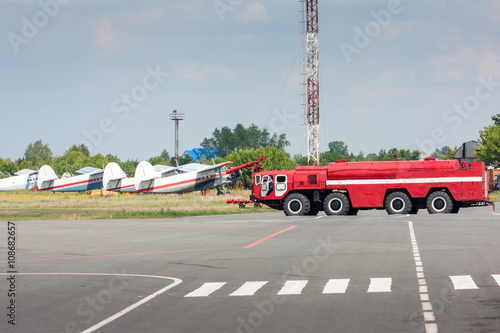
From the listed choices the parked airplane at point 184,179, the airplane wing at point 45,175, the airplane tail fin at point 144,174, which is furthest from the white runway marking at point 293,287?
the airplane wing at point 45,175

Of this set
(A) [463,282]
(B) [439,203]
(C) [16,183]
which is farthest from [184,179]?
(A) [463,282]

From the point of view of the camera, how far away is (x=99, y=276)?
16.9 meters

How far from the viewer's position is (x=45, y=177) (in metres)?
94.5

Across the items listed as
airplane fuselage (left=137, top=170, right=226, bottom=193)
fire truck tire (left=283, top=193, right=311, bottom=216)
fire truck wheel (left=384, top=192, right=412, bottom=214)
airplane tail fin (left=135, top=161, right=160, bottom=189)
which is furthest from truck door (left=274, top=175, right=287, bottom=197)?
airplane tail fin (left=135, top=161, right=160, bottom=189)

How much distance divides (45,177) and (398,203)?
6310cm

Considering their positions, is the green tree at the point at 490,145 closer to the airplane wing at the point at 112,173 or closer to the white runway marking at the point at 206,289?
the airplane wing at the point at 112,173

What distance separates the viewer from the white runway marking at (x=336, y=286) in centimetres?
1366

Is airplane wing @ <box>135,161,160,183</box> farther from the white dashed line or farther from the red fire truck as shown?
the white dashed line

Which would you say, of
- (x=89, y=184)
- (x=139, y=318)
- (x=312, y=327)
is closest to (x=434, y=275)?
(x=312, y=327)

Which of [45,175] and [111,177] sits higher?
[45,175]

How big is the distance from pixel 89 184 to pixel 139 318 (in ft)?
277

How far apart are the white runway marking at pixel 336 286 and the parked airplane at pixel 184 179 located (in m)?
58.3

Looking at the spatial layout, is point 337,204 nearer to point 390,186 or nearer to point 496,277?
point 390,186

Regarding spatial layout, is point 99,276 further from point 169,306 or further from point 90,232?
point 90,232
